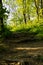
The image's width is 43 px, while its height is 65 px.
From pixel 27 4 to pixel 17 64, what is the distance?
26.7 metres

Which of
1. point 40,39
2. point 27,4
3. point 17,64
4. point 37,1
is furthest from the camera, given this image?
point 27,4

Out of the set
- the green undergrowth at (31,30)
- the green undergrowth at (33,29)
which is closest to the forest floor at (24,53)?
the green undergrowth at (31,30)

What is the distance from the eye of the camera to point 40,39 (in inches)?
493

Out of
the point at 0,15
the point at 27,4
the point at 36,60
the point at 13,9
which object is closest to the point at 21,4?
the point at 27,4

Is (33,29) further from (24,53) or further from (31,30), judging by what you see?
(24,53)

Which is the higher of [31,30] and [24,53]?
[24,53]

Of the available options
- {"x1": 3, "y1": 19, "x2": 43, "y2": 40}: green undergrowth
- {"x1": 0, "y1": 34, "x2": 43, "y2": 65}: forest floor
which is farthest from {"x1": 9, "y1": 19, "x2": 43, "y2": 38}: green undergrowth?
{"x1": 0, "y1": 34, "x2": 43, "y2": 65}: forest floor

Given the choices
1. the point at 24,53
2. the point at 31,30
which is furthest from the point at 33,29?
the point at 24,53

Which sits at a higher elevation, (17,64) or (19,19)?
(17,64)

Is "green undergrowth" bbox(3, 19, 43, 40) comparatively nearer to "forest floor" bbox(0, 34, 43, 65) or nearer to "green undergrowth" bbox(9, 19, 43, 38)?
"green undergrowth" bbox(9, 19, 43, 38)

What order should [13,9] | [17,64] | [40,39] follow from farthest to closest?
[13,9] < [40,39] < [17,64]

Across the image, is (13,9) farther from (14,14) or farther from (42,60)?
(42,60)

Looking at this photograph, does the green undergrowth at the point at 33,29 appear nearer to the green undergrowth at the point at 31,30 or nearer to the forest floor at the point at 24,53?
the green undergrowth at the point at 31,30

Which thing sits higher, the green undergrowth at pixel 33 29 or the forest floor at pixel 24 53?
the forest floor at pixel 24 53
